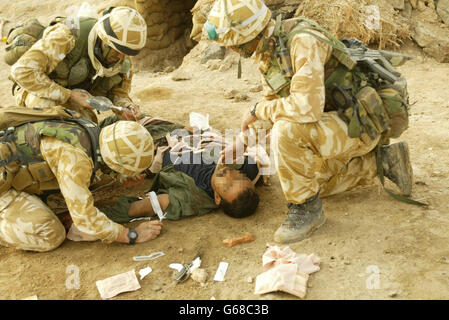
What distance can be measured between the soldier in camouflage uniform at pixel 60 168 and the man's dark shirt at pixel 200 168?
2.69 feet

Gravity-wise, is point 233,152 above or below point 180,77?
above

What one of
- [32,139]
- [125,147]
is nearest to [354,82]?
[125,147]

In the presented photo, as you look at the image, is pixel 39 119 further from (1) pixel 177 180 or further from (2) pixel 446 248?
(2) pixel 446 248

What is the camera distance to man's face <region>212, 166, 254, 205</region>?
3.52 metres

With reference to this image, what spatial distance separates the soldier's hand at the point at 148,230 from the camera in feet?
10.8

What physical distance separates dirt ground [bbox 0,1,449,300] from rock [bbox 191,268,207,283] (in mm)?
34

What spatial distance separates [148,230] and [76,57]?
2.10 meters

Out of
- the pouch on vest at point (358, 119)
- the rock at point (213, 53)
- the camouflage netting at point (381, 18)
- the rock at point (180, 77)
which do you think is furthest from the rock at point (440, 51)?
the pouch on vest at point (358, 119)

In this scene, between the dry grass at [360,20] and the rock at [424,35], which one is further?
the rock at [424,35]

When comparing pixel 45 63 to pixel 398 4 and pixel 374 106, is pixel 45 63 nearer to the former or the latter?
pixel 374 106

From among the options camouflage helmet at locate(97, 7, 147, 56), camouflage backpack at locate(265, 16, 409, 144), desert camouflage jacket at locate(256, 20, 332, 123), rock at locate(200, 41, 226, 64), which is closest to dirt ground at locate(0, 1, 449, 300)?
camouflage backpack at locate(265, 16, 409, 144)

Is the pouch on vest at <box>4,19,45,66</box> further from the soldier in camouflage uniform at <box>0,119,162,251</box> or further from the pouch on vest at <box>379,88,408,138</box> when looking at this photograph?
the pouch on vest at <box>379,88,408,138</box>

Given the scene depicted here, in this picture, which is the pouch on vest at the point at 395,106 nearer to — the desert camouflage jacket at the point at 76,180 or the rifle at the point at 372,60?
the rifle at the point at 372,60

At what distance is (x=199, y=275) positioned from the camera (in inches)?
111
